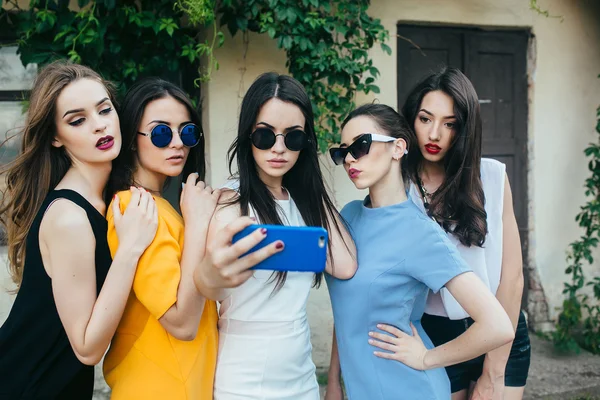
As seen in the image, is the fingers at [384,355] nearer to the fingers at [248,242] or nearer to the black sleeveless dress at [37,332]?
the fingers at [248,242]

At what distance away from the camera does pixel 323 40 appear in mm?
3977

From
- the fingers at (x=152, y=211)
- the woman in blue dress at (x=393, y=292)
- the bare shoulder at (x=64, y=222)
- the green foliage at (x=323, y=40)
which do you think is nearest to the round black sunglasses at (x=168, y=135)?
the fingers at (x=152, y=211)

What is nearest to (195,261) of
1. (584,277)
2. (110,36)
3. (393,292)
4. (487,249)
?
(393,292)

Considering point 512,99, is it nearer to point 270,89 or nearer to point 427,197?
point 427,197

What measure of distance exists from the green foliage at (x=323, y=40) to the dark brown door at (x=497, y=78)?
85 cm

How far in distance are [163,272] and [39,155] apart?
0.61m

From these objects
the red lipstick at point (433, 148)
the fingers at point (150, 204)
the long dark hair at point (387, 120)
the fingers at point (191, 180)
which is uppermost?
the long dark hair at point (387, 120)

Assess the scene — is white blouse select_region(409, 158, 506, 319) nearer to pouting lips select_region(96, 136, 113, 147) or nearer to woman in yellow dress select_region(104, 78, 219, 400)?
woman in yellow dress select_region(104, 78, 219, 400)

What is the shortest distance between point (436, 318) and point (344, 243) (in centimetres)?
62

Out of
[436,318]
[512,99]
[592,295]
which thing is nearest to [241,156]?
[436,318]

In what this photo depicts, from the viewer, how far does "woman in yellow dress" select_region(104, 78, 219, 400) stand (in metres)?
1.68

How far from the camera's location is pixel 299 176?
2.14 m

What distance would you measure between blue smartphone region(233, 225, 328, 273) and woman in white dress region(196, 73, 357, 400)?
32cm

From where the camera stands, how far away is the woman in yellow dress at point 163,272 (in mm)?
1684
